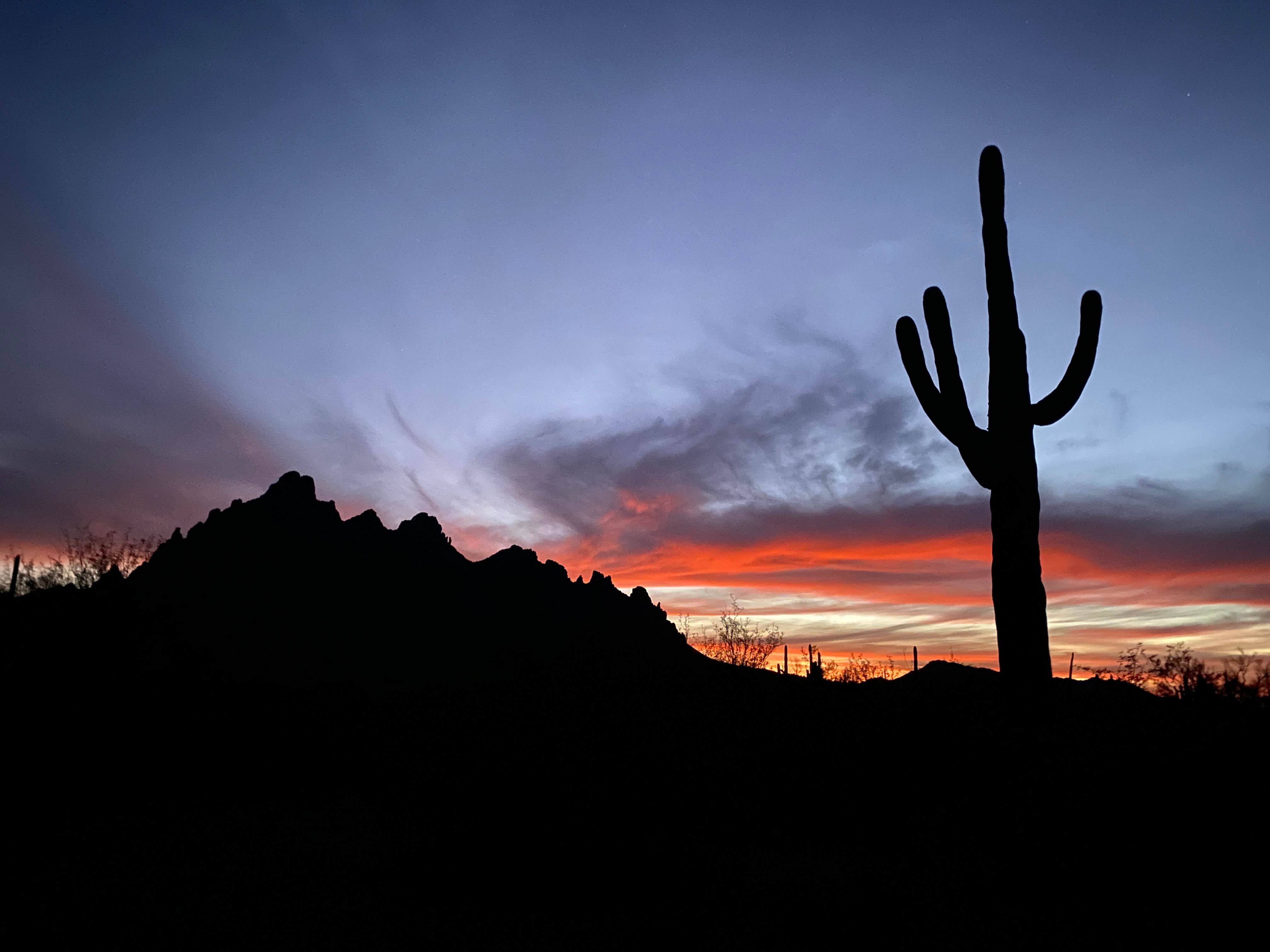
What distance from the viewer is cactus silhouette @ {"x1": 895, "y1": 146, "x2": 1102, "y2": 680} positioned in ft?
28.1

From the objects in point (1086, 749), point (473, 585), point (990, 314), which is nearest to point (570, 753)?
point (1086, 749)

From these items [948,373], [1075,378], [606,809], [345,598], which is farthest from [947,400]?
[345,598]

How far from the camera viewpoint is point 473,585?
53.1 metres

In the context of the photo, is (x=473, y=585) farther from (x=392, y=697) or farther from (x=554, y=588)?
(x=392, y=697)

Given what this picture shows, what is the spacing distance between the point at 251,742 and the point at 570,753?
32.2 ft

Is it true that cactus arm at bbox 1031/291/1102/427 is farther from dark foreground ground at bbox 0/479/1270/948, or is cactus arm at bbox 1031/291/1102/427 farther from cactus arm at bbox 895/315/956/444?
dark foreground ground at bbox 0/479/1270/948

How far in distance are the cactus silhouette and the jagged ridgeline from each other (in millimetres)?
18060

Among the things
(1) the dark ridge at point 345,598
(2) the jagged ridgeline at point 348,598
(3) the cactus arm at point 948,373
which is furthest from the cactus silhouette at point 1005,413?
(1) the dark ridge at point 345,598

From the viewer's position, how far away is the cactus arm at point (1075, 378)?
360 inches

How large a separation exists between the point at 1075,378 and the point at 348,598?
42.0 meters

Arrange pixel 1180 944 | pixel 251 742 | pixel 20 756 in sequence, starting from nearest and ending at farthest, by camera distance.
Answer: pixel 1180 944, pixel 20 756, pixel 251 742

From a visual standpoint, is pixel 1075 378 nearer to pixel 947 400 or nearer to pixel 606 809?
pixel 947 400

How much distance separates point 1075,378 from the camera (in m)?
9.20

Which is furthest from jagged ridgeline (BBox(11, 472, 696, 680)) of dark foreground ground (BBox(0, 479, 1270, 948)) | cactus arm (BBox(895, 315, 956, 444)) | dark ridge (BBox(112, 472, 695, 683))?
cactus arm (BBox(895, 315, 956, 444))
